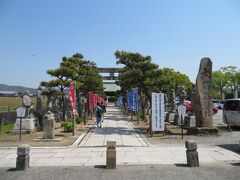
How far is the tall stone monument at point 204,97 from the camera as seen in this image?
1805cm

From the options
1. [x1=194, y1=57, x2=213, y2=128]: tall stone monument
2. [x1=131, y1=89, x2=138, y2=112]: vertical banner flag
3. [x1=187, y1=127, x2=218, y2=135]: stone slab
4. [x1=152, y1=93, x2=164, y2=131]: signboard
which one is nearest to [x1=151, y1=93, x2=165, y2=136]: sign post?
[x1=152, y1=93, x2=164, y2=131]: signboard

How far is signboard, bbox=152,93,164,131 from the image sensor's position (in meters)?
17.4

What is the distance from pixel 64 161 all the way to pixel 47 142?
501 centimetres

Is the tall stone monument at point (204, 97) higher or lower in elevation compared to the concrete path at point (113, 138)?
higher

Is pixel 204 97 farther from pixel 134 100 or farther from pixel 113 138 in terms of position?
pixel 134 100

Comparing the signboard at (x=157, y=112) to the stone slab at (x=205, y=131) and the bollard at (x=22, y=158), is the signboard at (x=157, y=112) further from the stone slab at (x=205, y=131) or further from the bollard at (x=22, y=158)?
the bollard at (x=22, y=158)

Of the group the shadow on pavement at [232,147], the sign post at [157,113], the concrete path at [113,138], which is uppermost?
the sign post at [157,113]

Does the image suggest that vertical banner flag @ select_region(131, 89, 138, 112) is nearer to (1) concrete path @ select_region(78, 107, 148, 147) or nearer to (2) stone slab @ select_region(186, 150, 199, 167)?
(1) concrete path @ select_region(78, 107, 148, 147)

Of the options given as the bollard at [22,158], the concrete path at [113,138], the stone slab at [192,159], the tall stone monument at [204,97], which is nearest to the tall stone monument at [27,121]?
the concrete path at [113,138]

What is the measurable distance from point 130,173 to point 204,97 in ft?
34.7

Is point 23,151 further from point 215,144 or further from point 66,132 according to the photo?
point 66,132

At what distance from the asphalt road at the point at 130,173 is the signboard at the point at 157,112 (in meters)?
7.83

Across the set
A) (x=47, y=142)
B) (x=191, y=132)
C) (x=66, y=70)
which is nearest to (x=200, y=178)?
(x=47, y=142)

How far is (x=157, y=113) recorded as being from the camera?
17.5 metres
